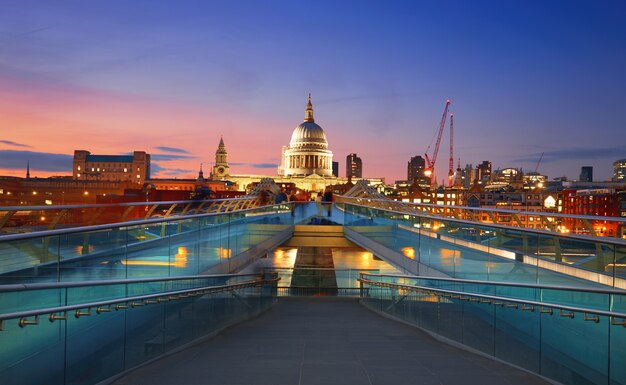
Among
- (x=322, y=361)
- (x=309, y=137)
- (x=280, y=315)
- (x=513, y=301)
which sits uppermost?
(x=309, y=137)

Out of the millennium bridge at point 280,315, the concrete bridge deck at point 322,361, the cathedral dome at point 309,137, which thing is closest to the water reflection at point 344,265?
the millennium bridge at point 280,315

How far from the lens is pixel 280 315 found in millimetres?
11852

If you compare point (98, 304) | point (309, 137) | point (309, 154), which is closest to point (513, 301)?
point (98, 304)

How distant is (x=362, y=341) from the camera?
330 inches

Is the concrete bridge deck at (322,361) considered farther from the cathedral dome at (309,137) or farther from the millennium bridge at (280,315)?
the cathedral dome at (309,137)

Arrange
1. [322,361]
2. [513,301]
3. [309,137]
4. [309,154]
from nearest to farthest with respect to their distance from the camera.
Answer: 1. [322,361]
2. [513,301]
3. [309,154]
4. [309,137]

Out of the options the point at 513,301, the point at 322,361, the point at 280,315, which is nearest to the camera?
the point at 322,361

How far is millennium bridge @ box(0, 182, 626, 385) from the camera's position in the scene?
4.93 meters

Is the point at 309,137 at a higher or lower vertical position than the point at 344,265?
higher

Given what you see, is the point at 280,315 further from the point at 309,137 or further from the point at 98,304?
the point at 309,137

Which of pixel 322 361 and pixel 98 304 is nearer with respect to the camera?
pixel 98 304

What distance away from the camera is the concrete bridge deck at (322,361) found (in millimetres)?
5582

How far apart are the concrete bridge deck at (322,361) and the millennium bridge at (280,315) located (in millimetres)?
21

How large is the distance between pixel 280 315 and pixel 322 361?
17.9 feet
